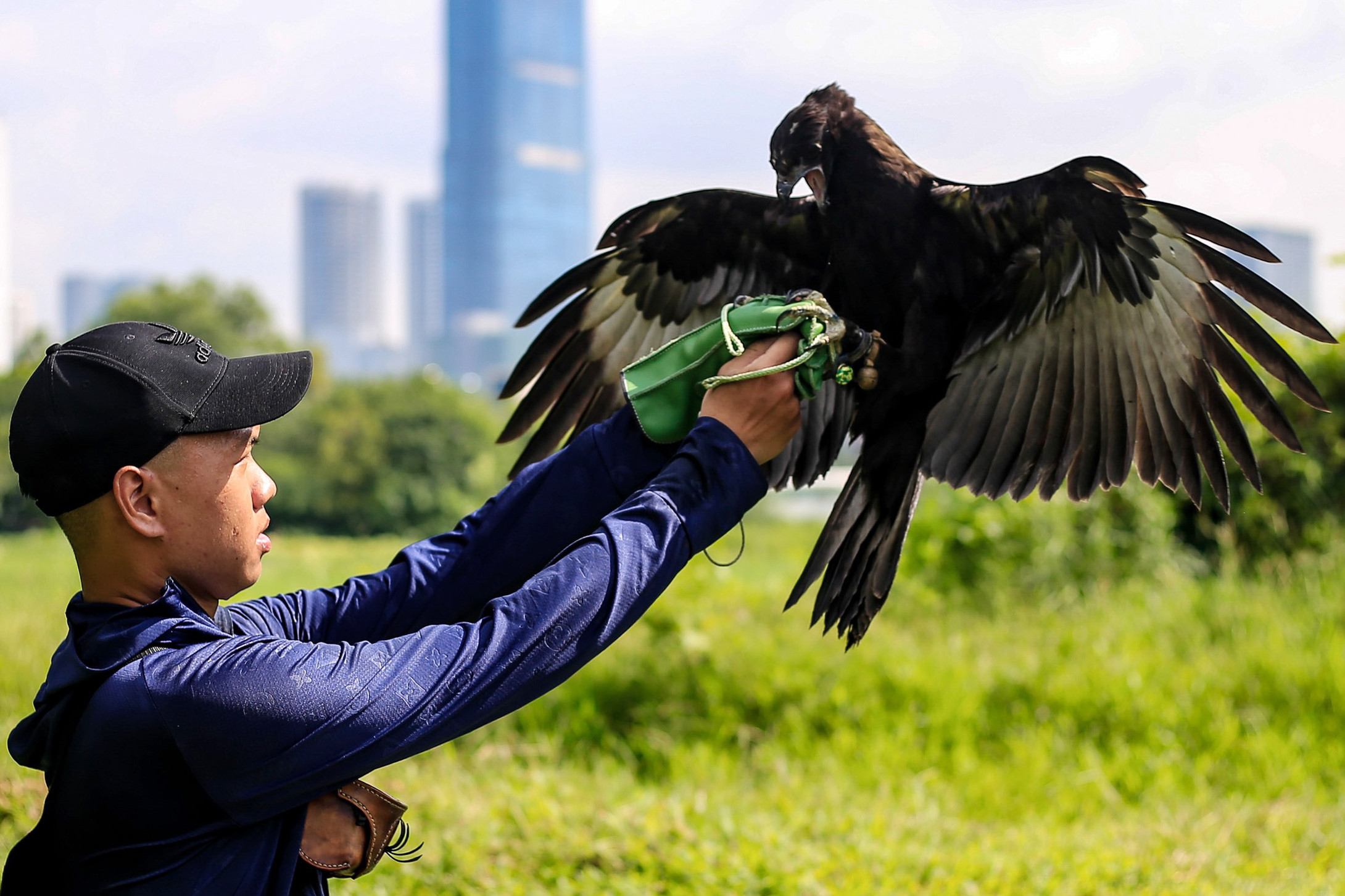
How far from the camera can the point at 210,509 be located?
134 centimetres

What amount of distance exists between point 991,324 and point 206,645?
1.41m

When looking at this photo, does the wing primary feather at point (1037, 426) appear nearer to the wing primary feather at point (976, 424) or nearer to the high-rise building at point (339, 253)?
the wing primary feather at point (976, 424)

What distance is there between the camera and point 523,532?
179cm

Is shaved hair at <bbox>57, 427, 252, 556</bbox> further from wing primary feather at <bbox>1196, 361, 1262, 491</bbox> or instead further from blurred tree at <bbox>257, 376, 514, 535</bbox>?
blurred tree at <bbox>257, 376, 514, 535</bbox>

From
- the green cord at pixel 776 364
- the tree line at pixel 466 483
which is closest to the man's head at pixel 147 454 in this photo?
the green cord at pixel 776 364

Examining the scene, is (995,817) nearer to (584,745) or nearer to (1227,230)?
(584,745)

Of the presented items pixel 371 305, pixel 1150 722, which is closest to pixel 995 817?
pixel 1150 722

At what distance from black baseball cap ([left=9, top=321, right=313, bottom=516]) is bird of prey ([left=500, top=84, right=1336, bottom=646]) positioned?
0.95 metres

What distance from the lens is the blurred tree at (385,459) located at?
777 centimetres

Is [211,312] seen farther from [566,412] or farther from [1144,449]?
[1144,449]

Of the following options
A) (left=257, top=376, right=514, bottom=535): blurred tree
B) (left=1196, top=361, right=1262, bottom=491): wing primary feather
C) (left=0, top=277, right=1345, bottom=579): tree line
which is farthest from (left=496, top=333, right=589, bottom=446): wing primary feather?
(left=257, top=376, right=514, bottom=535): blurred tree

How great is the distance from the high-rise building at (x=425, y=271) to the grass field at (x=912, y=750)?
66109 mm

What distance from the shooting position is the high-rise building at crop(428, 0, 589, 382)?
120 feet

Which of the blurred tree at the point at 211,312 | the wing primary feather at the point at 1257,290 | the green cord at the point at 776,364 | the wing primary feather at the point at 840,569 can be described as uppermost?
the wing primary feather at the point at 1257,290
